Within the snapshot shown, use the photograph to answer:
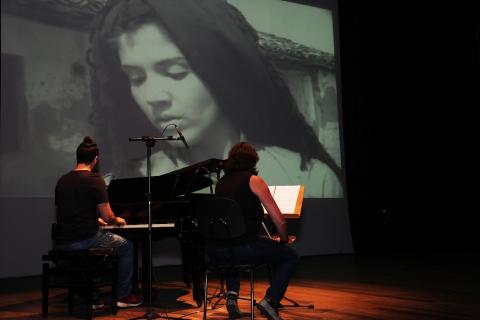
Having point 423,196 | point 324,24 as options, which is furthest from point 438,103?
point 324,24

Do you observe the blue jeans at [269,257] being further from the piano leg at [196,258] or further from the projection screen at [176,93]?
the projection screen at [176,93]

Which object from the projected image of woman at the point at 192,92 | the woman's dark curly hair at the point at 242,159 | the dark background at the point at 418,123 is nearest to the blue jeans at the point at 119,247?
the woman's dark curly hair at the point at 242,159

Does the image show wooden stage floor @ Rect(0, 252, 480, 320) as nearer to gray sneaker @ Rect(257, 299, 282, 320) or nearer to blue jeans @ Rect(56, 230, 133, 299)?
blue jeans @ Rect(56, 230, 133, 299)

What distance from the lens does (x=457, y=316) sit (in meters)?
3.72

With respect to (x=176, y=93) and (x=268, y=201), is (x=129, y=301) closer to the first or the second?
(x=268, y=201)

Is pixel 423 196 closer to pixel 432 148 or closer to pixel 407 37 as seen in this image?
pixel 432 148

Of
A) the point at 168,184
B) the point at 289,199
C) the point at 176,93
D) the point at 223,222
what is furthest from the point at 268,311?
the point at 176,93

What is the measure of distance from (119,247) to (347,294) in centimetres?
183

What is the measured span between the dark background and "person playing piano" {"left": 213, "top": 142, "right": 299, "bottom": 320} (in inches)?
205

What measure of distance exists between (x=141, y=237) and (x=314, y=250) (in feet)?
13.5

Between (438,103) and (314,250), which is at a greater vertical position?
(438,103)

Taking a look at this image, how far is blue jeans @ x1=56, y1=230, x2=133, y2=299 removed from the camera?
406cm

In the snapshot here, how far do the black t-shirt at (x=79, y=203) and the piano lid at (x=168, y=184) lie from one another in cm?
55

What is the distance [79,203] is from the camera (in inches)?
157
